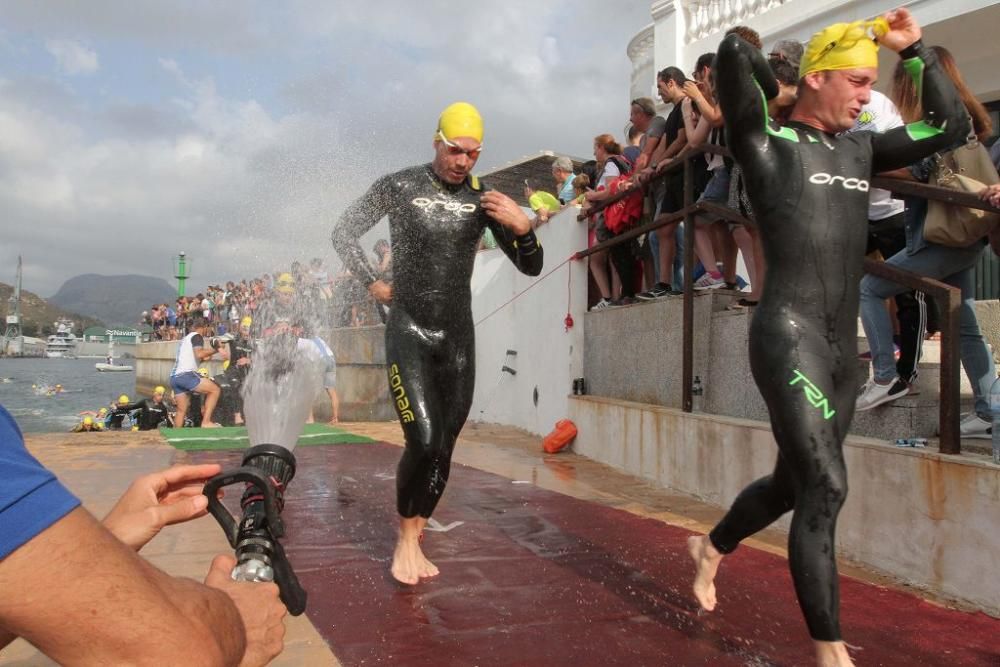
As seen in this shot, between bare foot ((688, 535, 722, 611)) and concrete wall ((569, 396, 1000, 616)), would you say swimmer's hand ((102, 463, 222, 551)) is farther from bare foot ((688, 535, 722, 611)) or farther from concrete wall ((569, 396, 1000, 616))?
concrete wall ((569, 396, 1000, 616))

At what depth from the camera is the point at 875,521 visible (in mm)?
4172

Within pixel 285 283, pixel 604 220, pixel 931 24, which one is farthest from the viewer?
pixel 285 283

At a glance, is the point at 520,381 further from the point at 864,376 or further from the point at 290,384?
the point at 290,384

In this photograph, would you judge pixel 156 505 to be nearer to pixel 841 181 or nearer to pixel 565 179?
pixel 841 181

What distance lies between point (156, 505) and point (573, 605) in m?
2.28

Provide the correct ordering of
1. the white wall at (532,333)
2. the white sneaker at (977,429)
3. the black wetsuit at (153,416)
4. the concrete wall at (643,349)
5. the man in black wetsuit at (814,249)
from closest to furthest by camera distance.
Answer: the man in black wetsuit at (814,249)
the white sneaker at (977,429)
the concrete wall at (643,349)
the white wall at (532,333)
the black wetsuit at (153,416)

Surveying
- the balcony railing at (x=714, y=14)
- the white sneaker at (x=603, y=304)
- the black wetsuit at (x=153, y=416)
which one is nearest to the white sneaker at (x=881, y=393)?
the white sneaker at (x=603, y=304)

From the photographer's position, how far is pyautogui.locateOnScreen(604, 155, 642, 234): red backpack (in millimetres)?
7766

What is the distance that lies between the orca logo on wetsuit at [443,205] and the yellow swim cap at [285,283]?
9.66 meters

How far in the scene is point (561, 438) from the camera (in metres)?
8.53

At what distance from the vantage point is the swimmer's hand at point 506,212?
161 inches

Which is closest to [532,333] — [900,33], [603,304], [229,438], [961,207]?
[603,304]

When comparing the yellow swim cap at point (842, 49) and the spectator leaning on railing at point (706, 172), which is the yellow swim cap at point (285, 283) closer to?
the spectator leaning on railing at point (706, 172)

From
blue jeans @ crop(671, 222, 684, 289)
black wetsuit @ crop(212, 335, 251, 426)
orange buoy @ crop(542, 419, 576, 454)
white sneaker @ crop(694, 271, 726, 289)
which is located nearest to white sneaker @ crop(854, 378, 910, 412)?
white sneaker @ crop(694, 271, 726, 289)
